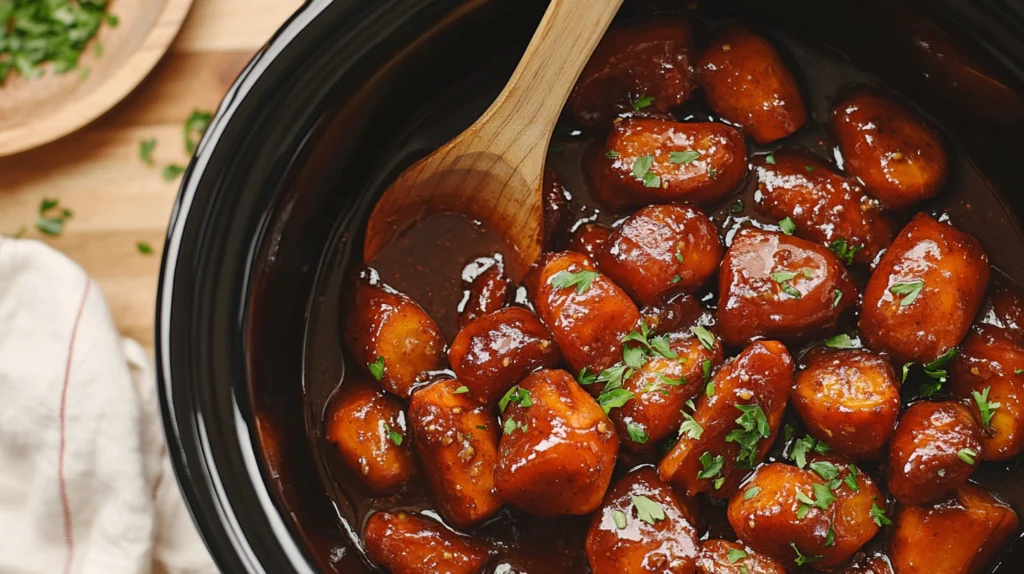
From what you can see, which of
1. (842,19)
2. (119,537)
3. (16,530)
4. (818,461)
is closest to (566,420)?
(818,461)

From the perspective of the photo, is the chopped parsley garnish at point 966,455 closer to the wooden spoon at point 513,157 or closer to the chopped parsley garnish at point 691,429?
the chopped parsley garnish at point 691,429

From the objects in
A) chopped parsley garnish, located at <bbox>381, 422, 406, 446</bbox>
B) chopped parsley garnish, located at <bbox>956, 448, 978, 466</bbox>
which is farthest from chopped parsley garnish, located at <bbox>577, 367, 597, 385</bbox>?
chopped parsley garnish, located at <bbox>956, 448, 978, 466</bbox>

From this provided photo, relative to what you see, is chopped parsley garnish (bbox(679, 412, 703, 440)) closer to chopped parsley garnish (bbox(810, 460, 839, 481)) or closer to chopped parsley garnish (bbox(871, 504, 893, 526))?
chopped parsley garnish (bbox(810, 460, 839, 481))

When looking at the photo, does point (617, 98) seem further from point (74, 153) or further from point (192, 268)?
point (74, 153)

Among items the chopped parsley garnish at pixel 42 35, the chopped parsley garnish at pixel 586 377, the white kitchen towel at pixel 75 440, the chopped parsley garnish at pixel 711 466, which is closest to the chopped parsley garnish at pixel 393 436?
the chopped parsley garnish at pixel 586 377

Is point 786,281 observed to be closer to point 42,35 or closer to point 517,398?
point 517,398

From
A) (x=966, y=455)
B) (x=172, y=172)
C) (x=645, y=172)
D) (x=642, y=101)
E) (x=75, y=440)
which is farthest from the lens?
(x=172, y=172)

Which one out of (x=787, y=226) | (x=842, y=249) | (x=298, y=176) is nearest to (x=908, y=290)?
(x=842, y=249)
